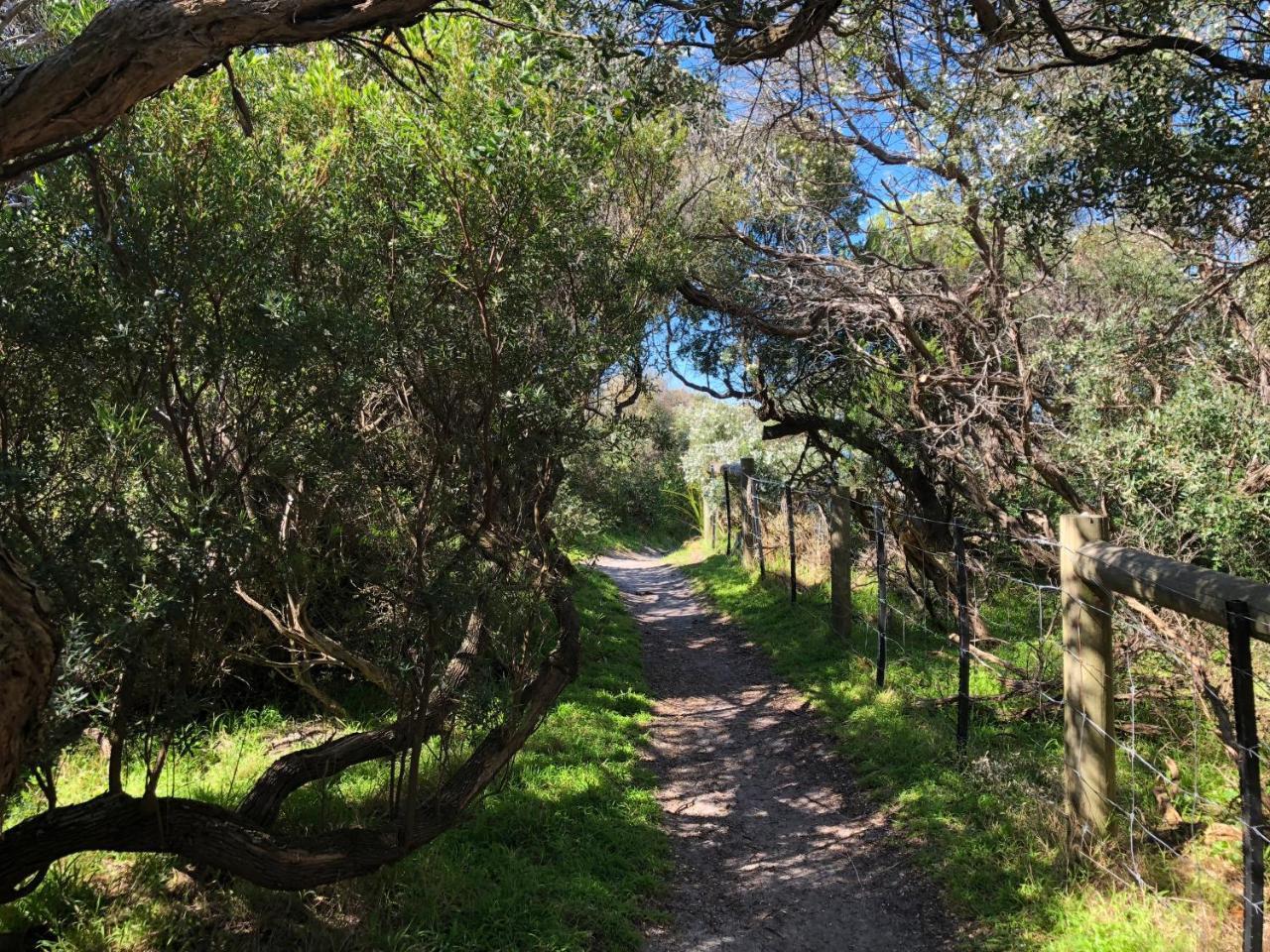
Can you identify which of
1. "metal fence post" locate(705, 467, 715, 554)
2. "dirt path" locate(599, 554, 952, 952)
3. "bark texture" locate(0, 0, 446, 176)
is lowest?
"dirt path" locate(599, 554, 952, 952)

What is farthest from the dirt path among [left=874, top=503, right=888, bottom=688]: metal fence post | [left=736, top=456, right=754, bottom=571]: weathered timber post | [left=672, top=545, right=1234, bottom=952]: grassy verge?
[left=736, top=456, right=754, bottom=571]: weathered timber post

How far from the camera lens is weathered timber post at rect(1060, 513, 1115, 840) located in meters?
4.17

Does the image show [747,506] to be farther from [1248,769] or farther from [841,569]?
[1248,769]

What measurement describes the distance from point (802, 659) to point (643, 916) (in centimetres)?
472

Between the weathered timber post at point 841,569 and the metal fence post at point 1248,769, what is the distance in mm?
5832

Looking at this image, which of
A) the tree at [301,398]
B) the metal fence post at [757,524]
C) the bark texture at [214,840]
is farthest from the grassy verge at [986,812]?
the metal fence post at [757,524]

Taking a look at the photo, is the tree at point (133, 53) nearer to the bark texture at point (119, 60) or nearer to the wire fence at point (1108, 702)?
the bark texture at point (119, 60)

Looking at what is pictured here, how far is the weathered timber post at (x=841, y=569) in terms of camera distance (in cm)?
891

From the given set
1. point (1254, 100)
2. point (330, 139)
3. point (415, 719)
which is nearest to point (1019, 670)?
point (1254, 100)

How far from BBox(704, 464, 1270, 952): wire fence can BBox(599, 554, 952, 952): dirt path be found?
2.94ft

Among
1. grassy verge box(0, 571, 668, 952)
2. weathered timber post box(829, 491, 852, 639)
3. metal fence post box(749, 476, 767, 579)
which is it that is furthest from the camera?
metal fence post box(749, 476, 767, 579)

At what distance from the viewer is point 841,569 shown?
893 cm

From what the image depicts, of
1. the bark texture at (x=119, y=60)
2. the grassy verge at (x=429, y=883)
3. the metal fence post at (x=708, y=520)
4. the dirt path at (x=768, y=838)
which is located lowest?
the dirt path at (x=768, y=838)

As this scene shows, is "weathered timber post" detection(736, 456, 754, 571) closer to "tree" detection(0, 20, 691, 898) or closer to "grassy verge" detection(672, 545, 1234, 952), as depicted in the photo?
"grassy verge" detection(672, 545, 1234, 952)
